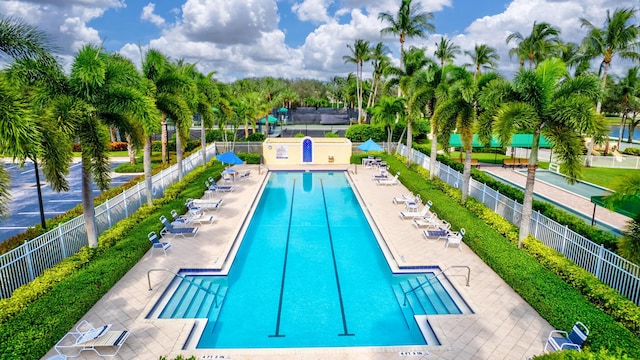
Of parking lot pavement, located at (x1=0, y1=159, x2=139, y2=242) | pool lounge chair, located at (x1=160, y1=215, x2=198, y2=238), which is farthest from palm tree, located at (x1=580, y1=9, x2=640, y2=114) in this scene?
parking lot pavement, located at (x1=0, y1=159, x2=139, y2=242)

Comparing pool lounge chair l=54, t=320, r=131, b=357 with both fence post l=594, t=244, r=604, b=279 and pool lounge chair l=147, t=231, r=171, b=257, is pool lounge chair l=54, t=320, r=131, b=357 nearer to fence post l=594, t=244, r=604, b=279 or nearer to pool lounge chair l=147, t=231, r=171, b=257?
pool lounge chair l=147, t=231, r=171, b=257

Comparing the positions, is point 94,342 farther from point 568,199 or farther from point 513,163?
point 513,163

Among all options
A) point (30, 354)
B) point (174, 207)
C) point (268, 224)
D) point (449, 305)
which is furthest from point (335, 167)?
point (30, 354)

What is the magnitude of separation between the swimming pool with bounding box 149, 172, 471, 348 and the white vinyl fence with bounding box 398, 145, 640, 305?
11.4 ft

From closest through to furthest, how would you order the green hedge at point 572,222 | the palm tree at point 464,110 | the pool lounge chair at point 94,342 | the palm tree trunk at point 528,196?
1. the pool lounge chair at point 94,342
2. the green hedge at point 572,222
3. the palm tree trunk at point 528,196
4. the palm tree at point 464,110

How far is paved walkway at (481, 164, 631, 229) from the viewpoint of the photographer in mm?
16156

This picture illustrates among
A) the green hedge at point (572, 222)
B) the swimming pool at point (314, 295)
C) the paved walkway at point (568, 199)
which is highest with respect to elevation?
the green hedge at point (572, 222)

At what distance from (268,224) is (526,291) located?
10.7 meters

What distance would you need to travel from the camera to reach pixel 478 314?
9.62m

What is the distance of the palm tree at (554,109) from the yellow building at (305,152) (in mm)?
19166

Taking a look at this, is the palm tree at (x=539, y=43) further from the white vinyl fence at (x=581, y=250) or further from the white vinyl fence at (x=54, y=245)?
the white vinyl fence at (x=54, y=245)

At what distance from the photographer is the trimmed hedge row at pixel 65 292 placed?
7.64 meters

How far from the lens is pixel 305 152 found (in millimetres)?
30406

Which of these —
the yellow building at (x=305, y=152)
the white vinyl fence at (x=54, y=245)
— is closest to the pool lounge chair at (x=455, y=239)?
the white vinyl fence at (x=54, y=245)
